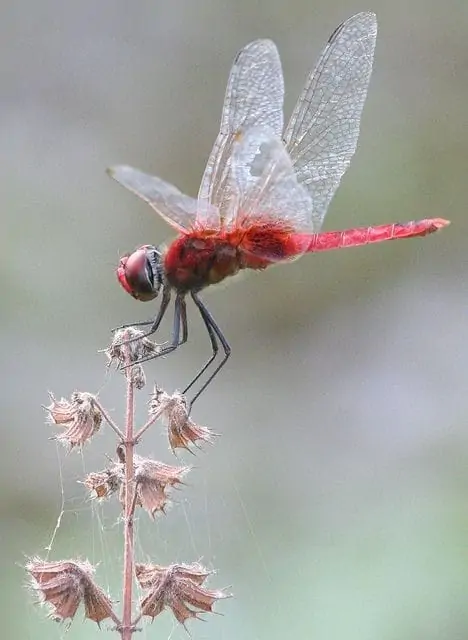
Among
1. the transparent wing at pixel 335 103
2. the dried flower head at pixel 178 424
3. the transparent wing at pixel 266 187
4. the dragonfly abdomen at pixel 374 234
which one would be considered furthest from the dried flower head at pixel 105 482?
the transparent wing at pixel 335 103

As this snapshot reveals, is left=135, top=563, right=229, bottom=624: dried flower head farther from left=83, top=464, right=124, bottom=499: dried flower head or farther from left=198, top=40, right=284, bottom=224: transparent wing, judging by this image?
left=198, top=40, right=284, bottom=224: transparent wing

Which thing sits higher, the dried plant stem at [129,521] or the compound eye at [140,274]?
the compound eye at [140,274]

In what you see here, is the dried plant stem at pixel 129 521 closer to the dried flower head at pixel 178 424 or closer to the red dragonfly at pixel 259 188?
the dried flower head at pixel 178 424

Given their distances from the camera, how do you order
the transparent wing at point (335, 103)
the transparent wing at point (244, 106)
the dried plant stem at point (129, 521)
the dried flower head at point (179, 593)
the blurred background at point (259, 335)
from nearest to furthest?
the dried plant stem at point (129, 521), the dried flower head at point (179, 593), the transparent wing at point (244, 106), the transparent wing at point (335, 103), the blurred background at point (259, 335)

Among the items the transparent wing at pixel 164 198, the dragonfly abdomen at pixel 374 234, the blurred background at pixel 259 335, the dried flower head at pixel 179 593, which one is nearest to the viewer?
the dried flower head at pixel 179 593

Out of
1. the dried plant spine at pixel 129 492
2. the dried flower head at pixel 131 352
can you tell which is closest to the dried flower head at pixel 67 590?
the dried plant spine at pixel 129 492

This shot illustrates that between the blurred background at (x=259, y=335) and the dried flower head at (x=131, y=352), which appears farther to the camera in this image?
the blurred background at (x=259, y=335)

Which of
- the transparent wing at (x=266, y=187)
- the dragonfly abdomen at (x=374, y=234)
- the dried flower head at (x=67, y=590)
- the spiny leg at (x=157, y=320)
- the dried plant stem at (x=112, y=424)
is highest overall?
the dragonfly abdomen at (x=374, y=234)
